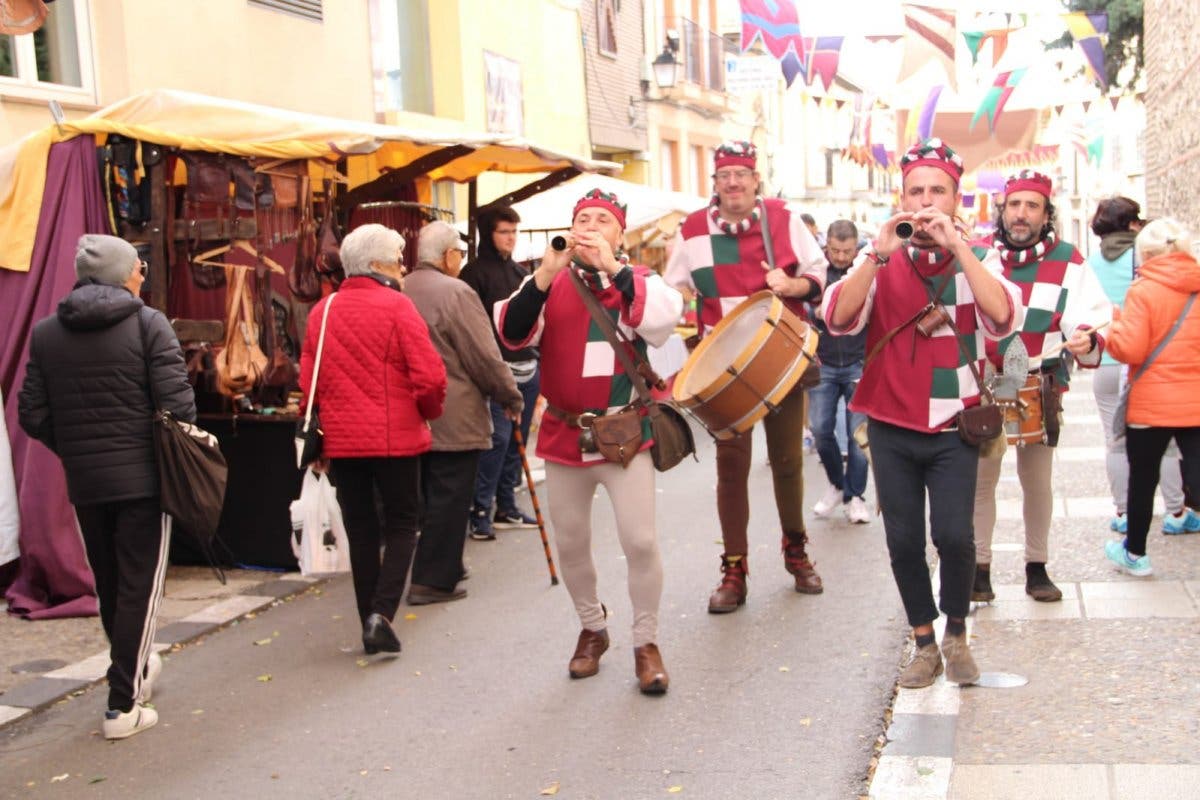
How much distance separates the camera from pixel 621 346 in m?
5.32

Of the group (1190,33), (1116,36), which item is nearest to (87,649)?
(1190,33)

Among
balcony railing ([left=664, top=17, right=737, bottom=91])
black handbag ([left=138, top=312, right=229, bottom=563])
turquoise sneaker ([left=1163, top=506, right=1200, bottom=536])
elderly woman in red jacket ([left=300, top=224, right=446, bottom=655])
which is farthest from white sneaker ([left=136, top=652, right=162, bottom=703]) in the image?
balcony railing ([left=664, top=17, right=737, bottom=91])

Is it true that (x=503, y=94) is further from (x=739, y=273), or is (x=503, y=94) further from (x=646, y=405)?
(x=646, y=405)

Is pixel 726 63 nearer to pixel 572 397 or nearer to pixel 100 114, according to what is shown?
pixel 100 114

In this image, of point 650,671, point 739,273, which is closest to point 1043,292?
point 739,273

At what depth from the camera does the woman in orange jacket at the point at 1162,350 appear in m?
6.56

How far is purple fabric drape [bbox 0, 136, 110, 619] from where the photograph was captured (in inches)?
282

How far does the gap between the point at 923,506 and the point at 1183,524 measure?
3.41 meters

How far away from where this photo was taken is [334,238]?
8555 mm

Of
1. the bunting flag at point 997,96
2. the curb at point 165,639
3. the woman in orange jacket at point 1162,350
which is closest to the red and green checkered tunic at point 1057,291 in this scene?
the woman in orange jacket at point 1162,350

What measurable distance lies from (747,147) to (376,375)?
2014 mm

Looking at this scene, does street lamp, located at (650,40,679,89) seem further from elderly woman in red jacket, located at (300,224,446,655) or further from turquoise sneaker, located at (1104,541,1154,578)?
elderly woman in red jacket, located at (300,224,446,655)

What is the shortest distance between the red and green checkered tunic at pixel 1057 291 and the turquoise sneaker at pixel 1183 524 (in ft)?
7.43

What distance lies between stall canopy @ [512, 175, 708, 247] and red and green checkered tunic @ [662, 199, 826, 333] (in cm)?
491
